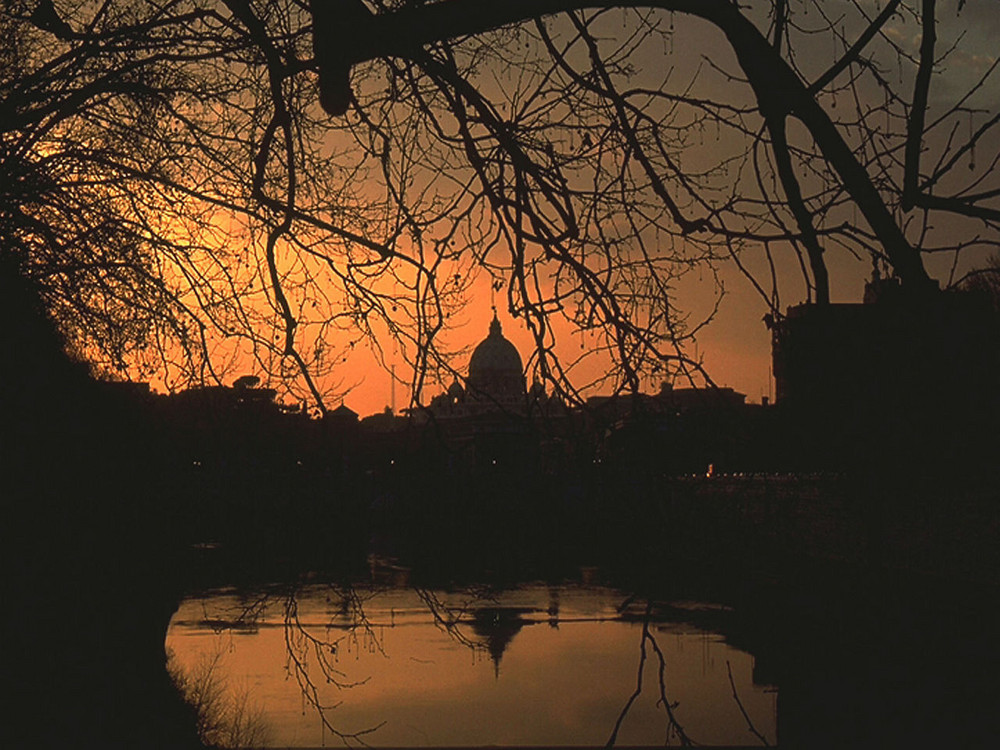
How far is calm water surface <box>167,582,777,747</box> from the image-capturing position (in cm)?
2866

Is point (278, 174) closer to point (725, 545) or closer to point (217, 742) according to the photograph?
point (725, 545)

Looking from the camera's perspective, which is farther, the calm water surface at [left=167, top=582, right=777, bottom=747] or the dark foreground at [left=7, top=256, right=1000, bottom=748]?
the calm water surface at [left=167, top=582, right=777, bottom=747]

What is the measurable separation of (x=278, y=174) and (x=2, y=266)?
2.63 m

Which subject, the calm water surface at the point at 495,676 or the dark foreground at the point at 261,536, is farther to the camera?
the calm water surface at the point at 495,676

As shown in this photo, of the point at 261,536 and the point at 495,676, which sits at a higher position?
the point at 261,536

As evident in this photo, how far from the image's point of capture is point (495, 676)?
37.4 metres

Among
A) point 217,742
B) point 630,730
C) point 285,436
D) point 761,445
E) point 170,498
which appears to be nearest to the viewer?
point 761,445

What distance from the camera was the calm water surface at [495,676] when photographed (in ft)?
94.0

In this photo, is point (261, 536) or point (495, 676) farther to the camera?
point (495, 676)

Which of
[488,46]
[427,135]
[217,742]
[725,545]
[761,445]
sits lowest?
[217,742]

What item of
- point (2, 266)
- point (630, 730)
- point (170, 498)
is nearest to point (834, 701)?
point (630, 730)

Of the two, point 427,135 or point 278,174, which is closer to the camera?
point 427,135

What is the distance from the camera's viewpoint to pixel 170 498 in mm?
12969

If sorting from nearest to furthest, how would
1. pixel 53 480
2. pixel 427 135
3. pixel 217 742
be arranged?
pixel 427 135, pixel 53 480, pixel 217 742
